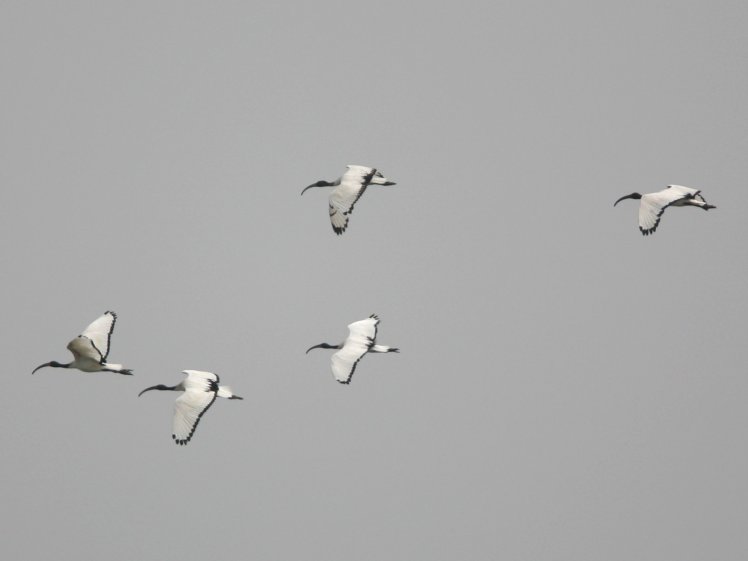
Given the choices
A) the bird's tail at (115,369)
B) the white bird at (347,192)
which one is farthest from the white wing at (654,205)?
the bird's tail at (115,369)

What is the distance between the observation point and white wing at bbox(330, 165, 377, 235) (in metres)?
40.1

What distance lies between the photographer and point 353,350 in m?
42.2

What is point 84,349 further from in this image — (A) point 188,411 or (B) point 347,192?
(B) point 347,192

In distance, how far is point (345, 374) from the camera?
135 ft

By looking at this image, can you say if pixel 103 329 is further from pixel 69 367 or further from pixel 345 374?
pixel 345 374

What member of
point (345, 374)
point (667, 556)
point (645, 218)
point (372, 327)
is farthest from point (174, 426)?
point (667, 556)

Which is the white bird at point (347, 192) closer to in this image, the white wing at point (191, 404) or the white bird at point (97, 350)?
the white wing at point (191, 404)

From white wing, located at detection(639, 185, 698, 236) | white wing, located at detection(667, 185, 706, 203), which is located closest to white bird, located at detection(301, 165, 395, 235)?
white wing, located at detection(639, 185, 698, 236)

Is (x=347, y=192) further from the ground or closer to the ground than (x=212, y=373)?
further from the ground

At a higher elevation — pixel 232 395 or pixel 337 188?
pixel 337 188

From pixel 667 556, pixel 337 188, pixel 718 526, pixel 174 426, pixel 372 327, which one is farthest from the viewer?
pixel 718 526

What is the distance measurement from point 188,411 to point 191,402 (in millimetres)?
265

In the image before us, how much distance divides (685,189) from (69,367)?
14454 mm

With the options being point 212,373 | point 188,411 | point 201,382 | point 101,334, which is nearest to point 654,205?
point 212,373
